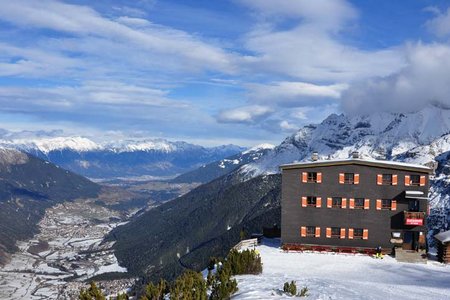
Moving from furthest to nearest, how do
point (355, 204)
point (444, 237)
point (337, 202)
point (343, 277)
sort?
1. point (337, 202)
2. point (355, 204)
3. point (444, 237)
4. point (343, 277)

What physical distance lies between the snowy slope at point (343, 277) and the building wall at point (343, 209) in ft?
13.4

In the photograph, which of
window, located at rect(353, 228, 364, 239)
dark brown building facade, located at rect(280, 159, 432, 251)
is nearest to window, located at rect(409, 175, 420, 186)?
dark brown building facade, located at rect(280, 159, 432, 251)

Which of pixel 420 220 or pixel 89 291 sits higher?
pixel 420 220

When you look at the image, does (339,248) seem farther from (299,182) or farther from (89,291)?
(89,291)

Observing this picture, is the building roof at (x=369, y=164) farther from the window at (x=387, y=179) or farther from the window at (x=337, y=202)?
the window at (x=337, y=202)

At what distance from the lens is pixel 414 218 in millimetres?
76438

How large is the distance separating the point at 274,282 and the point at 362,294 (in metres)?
8.86

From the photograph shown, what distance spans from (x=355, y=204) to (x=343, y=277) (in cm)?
2256

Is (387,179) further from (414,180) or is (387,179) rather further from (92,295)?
(92,295)

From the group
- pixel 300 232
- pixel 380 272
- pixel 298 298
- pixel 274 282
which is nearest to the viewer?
pixel 298 298

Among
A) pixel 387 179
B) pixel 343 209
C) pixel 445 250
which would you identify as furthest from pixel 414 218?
pixel 343 209

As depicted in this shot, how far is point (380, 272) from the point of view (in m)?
62.7

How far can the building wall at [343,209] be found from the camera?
78375 mm

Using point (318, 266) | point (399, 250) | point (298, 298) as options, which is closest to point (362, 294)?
point (298, 298)
